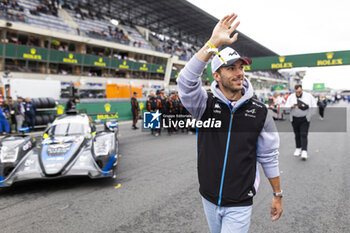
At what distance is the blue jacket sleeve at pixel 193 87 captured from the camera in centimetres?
147

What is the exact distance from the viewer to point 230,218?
1.60 m

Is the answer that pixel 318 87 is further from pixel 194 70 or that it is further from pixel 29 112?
pixel 194 70

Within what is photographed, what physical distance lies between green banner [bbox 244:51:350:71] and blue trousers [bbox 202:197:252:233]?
1785cm

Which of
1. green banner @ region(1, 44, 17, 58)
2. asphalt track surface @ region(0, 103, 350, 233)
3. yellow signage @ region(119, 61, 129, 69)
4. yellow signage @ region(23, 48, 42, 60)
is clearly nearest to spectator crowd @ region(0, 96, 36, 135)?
asphalt track surface @ region(0, 103, 350, 233)

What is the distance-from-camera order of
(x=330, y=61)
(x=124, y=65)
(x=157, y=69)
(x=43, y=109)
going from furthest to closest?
(x=157, y=69)
(x=124, y=65)
(x=330, y=61)
(x=43, y=109)

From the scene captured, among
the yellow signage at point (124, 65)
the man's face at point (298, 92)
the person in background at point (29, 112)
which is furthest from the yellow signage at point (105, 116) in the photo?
the yellow signage at point (124, 65)

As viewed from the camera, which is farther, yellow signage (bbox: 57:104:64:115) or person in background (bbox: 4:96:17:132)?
yellow signage (bbox: 57:104:64:115)

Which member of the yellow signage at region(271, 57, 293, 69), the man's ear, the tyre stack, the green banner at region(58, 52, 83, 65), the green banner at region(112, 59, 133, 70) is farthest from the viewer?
the green banner at region(112, 59, 133, 70)

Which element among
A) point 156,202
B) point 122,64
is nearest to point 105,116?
point 156,202

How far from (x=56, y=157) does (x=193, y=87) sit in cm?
352

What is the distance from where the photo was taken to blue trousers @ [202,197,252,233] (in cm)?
157

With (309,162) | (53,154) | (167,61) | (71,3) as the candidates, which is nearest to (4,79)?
(53,154)

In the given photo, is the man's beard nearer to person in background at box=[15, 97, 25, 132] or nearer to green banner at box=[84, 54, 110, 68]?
person in background at box=[15, 97, 25, 132]

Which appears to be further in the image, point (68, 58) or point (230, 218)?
point (68, 58)
